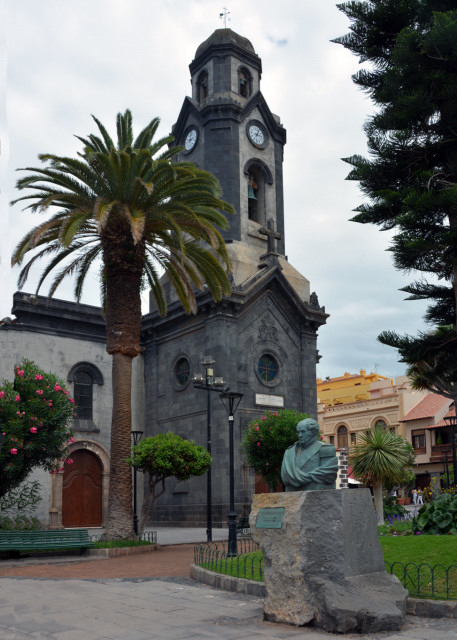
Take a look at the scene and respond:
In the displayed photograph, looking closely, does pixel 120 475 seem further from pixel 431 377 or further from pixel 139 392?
pixel 139 392

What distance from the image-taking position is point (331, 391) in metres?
65.4

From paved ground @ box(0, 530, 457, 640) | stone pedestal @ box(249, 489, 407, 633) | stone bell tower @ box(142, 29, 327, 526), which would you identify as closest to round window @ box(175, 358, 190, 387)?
stone bell tower @ box(142, 29, 327, 526)

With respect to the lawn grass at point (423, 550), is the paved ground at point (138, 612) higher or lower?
lower

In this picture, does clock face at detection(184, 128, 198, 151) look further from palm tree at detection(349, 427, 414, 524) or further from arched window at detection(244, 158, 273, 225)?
palm tree at detection(349, 427, 414, 524)

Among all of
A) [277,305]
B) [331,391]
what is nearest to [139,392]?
[277,305]

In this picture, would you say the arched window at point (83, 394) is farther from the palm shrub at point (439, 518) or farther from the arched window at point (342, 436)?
the arched window at point (342, 436)

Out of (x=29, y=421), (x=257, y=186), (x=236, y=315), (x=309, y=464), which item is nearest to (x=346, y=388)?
(x=257, y=186)

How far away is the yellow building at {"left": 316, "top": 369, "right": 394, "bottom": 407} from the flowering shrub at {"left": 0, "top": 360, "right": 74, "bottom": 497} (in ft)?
147

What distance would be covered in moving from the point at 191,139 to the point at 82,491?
1770 cm

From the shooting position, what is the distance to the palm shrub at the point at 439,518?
41.5ft

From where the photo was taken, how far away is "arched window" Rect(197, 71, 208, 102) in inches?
1317

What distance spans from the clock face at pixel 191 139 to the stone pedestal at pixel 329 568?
2678cm

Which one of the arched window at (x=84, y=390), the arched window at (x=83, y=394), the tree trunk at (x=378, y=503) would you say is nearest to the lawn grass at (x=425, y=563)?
the tree trunk at (x=378, y=503)

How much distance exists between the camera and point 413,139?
15.0 metres
